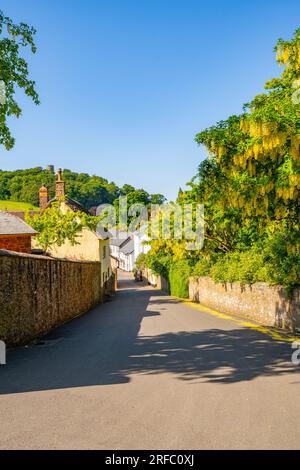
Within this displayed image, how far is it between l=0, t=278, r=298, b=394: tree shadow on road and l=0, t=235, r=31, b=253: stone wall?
13221mm

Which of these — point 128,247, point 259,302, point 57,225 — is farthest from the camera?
point 128,247

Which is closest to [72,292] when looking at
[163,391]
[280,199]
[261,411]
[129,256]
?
[280,199]

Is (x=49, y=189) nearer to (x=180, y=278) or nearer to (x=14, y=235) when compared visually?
(x=180, y=278)

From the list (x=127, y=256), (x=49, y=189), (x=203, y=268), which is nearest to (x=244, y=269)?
(x=203, y=268)

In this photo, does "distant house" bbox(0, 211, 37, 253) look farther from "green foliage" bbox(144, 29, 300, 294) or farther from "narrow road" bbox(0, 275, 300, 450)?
"narrow road" bbox(0, 275, 300, 450)

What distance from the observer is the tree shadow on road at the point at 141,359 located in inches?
315

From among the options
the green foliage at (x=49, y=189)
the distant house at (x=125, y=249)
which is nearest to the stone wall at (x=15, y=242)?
the distant house at (x=125, y=249)

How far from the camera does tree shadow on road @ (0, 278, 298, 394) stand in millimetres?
8008

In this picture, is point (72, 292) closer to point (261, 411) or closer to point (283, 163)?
point (283, 163)

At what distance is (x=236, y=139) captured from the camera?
42.2 ft

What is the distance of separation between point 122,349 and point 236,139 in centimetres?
646

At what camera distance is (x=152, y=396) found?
6789 mm

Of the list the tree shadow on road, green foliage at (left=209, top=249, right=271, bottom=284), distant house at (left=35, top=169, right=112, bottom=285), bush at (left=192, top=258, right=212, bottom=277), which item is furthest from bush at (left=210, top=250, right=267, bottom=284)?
distant house at (left=35, top=169, right=112, bottom=285)

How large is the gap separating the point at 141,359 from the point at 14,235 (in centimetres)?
1849
